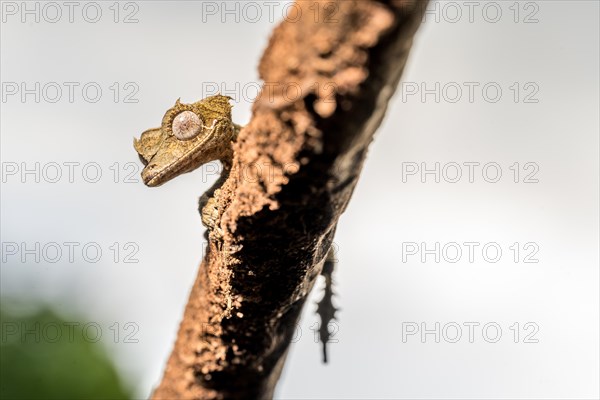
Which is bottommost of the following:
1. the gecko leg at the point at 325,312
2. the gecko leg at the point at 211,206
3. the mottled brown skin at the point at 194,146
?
the gecko leg at the point at 325,312

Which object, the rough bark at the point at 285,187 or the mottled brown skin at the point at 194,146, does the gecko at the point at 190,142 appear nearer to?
the mottled brown skin at the point at 194,146

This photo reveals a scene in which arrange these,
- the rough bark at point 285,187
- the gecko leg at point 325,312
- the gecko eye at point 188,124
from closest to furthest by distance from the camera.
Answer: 1. the rough bark at point 285,187
2. the gecko eye at point 188,124
3. the gecko leg at point 325,312

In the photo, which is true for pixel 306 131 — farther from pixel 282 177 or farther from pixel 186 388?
pixel 186 388

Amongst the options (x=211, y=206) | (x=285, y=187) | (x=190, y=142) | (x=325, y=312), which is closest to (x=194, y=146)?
(x=190, y=142)

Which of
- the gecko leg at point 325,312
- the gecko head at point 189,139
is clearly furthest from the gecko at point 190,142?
the gecko leg at point 325,312

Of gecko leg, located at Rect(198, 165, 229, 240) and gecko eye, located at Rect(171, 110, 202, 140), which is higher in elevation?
gecko eye, located at Rect(171, 110, 202, 140)

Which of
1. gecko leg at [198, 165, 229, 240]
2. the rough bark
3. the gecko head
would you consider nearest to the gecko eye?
the gecko head

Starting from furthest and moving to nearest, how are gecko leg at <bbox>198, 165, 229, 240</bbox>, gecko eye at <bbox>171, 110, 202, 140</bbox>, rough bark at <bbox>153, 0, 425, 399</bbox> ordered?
gecko eye at <bbox>171, 110, 202, 140</bbox> → gecko leg at <bbox>198, 165, 229, 240</bbox> → rough bark at <bbox>153, 0, 425, 399</bbox>

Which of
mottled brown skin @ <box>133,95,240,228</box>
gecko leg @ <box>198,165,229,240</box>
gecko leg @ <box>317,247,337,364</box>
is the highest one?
mottled brown skin @ <box>133,95,240,228</box>

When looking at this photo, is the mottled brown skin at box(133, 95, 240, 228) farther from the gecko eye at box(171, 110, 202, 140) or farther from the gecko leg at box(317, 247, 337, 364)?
the gecko leg at box(317, 247, 337, 364)
